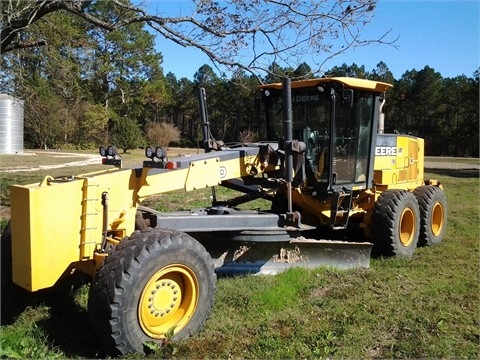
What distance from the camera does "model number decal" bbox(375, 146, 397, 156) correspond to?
758 cm

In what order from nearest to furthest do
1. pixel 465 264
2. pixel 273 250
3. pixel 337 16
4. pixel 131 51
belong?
pixel 273 250, pixel 465 264, pixel 337 16, pixel 131 51

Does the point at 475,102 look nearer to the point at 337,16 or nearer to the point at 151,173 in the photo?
the point at 337,16

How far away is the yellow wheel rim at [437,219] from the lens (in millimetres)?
8484

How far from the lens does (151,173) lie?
4953mm

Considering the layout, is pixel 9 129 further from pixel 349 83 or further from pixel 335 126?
pixel 349 83

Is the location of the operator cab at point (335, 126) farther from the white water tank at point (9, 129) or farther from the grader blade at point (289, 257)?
the white water tank at point (9, 129)

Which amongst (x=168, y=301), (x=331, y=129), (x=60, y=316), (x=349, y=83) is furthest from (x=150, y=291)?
(x=349, y=83)

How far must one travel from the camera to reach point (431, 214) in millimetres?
8117

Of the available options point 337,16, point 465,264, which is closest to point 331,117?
point 337,16

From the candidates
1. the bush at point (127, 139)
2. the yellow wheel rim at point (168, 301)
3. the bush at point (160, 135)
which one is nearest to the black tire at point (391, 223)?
the yellow wheel rim at point (168, 301)

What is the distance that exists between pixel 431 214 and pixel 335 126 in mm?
2698

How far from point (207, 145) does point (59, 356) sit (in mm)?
3156

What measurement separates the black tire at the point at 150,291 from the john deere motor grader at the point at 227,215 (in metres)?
0.01

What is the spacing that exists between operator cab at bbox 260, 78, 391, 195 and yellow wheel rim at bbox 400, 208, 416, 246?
3.22ft
